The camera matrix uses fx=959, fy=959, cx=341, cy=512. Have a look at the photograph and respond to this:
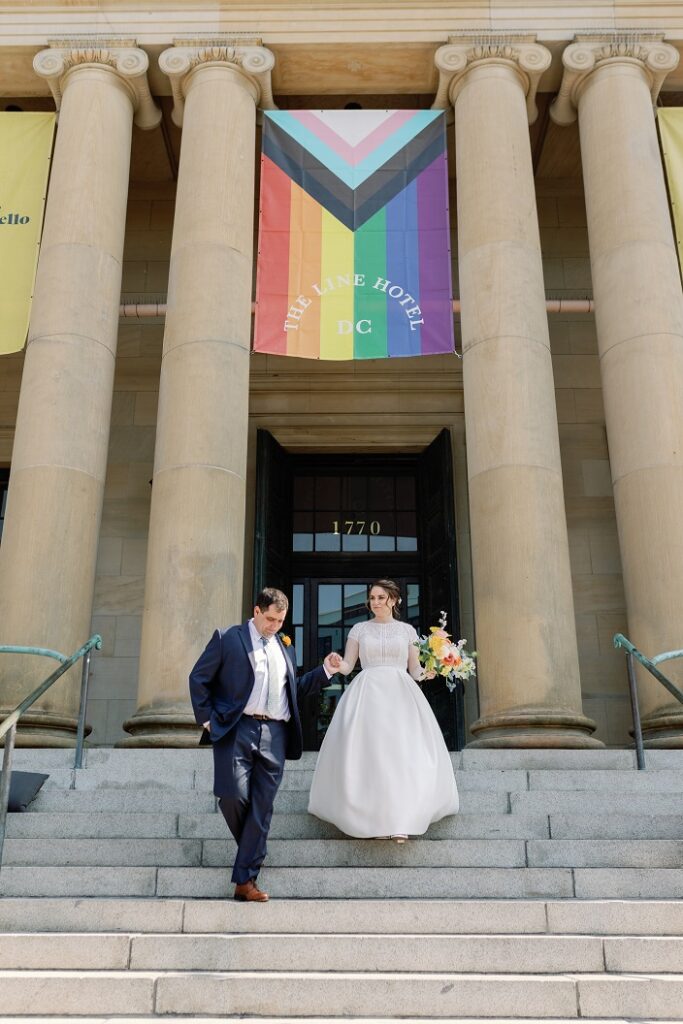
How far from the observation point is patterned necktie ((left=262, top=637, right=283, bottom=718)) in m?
6.46

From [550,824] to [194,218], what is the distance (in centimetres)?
887

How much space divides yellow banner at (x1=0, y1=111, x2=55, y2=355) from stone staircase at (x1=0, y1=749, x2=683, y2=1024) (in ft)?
21.8

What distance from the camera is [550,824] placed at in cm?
725

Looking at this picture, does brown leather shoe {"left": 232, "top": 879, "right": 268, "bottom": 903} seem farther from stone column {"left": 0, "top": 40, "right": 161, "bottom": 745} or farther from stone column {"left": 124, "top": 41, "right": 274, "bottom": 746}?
stone column {"left": 0, "top": 40, "right": 161, "bottom": 745}

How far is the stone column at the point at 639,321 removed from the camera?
1080 cm

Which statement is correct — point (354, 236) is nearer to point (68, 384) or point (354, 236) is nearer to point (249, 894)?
point (68, 384)

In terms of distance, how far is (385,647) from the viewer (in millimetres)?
7199

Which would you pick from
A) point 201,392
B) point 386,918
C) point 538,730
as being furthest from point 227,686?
point 201,392

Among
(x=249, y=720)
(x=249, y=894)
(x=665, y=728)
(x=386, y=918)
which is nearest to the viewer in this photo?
(x=386, y=918)

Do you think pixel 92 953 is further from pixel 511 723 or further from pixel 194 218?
pixel 194 218

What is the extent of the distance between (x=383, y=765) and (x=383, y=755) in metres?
0.07

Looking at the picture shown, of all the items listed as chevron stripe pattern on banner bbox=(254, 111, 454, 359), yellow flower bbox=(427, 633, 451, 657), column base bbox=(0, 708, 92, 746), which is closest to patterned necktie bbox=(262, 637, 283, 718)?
yellow flower bbox=(427, 633, 451, 657)

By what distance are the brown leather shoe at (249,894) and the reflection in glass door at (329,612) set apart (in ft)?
30.8

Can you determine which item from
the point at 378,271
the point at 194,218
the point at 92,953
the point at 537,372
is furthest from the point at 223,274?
the point at 92,953
